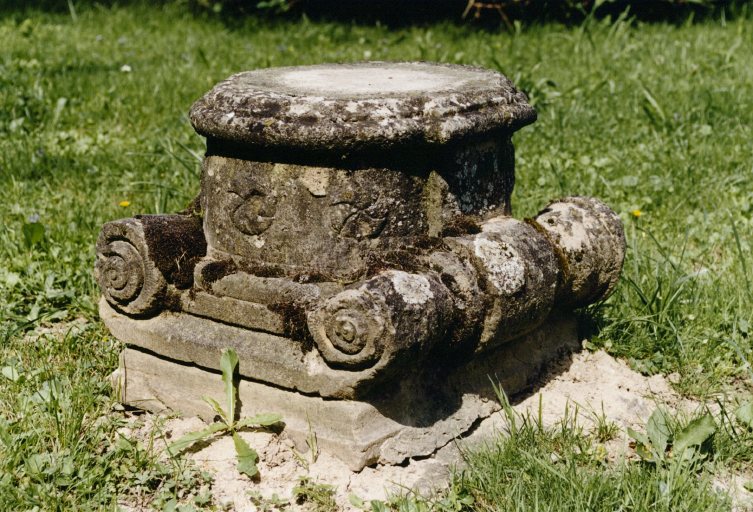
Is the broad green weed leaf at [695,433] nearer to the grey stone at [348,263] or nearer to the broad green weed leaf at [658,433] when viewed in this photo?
the broad green weed leaf at [658,433]

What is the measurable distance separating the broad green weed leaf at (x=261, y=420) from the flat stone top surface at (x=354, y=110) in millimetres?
800

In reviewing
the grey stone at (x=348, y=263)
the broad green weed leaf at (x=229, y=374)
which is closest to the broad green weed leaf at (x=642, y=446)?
the grey stone at (x=348, y=263)

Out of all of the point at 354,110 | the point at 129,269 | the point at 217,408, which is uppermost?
the point at 354,110

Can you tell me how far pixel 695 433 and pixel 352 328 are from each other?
3.48ft

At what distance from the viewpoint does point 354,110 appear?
2.75 m

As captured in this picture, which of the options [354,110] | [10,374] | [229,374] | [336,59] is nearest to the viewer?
[354,110]

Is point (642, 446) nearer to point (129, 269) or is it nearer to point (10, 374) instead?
point (129, 269)

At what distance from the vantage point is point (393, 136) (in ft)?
9.00

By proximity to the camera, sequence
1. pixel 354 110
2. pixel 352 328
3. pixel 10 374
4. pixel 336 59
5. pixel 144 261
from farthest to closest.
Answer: pixel 336 59 < pixel 10 374 < pixel 144 261 < pixel 354 110 < pixel 352 328

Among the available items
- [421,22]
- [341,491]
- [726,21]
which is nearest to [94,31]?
[421,22]

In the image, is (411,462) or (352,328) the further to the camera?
(411,462)

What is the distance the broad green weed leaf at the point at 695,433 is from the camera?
2.77 metres

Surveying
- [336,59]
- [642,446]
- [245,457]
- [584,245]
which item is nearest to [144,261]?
[245,457]

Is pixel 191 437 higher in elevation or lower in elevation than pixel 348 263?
lower
